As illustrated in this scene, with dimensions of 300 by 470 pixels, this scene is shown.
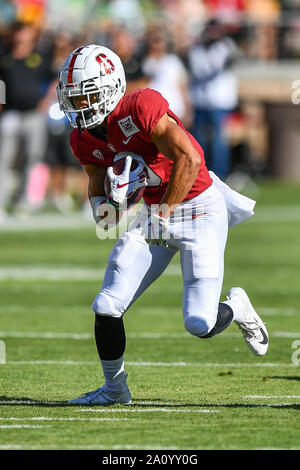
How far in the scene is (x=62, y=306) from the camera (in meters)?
9.38

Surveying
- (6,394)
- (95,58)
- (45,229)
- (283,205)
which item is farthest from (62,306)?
(283,205)

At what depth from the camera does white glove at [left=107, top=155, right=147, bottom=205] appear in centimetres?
557

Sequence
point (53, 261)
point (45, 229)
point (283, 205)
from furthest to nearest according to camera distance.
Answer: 1. point (283, 205)
2. point (45, 229)
3. point (53, 261)

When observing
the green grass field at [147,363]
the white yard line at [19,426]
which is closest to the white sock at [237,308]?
the green grass field at [147,363]

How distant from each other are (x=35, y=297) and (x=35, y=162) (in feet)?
20.0

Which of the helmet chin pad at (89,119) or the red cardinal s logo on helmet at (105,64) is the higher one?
the red cardinal s logo on helmet at (105,64)

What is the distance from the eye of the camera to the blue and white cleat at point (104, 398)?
5754 millimetres

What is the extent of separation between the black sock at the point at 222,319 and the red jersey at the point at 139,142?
62 cm

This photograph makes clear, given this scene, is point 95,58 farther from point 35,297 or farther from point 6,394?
point 35,297

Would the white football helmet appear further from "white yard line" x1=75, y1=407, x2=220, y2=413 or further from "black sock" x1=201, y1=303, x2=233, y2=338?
"white yard line" x1=75, y1=407, x2=220, y2=413

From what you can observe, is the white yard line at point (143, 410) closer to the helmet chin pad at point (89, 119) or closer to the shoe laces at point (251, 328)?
the shoe laces at point (251, 328)

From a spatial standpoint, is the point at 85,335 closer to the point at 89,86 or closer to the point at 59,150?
the point at 89,86

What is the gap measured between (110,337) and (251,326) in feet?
2.98

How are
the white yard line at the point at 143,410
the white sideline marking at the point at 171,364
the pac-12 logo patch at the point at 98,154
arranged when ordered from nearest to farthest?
the white yard line at the point at 143,410 < the pac-12 logo patch at the point at 98,154 < the white sideline marking at the point at 171,364
